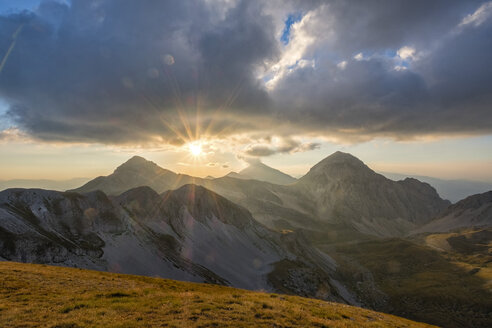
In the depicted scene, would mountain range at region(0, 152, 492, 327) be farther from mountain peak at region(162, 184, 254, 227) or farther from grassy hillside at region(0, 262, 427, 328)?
grassy hillside at region(0, 262, 427, 328)

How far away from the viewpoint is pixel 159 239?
10738 centimetres

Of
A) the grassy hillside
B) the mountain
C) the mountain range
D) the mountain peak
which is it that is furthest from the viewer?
the mountain peak

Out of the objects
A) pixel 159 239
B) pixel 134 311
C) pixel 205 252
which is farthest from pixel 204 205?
pixel 134 311

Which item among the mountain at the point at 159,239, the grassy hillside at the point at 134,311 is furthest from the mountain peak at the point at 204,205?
the grassy hillside at the point at 134,311

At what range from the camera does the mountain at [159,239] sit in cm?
7069

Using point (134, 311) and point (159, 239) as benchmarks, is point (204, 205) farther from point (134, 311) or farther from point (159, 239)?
point (134, 311)

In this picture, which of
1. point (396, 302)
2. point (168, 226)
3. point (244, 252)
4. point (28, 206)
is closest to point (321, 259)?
point (396, 302)

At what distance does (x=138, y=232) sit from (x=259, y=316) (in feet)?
303

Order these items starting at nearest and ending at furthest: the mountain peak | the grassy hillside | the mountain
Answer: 1. the grassy hillside
2. the mountain
3. the mountain peak

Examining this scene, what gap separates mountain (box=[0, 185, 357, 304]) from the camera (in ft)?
232

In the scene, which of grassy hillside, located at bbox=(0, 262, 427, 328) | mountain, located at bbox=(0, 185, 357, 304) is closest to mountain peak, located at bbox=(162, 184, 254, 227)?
mountain, located at bbox=(0, 185, 357, 304)

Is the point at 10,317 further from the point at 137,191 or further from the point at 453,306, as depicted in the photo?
the point at 453,306

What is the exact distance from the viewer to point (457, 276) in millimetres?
162875

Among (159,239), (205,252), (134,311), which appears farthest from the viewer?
(205,252)
